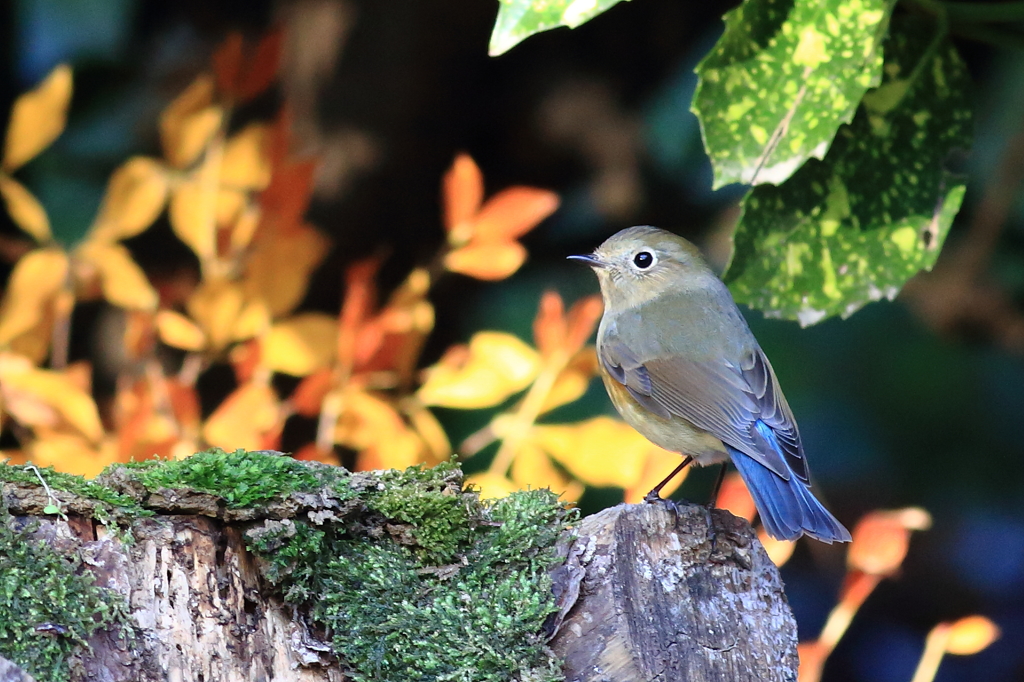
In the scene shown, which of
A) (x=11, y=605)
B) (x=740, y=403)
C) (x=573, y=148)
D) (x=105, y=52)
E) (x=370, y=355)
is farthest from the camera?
(x=573, y=148)

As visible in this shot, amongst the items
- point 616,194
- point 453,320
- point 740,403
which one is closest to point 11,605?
point 740,403

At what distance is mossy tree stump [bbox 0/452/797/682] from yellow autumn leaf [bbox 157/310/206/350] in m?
1.06

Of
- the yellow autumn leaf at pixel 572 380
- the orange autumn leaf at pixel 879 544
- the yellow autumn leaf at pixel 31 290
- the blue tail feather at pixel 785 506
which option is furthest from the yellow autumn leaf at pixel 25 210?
the orange autumn leaf at pixel 879 544

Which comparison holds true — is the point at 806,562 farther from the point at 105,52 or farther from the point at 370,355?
the point at 105,52

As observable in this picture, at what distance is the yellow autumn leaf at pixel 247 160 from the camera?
267 cm

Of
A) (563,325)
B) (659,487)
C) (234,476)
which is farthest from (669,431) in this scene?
(234,476)

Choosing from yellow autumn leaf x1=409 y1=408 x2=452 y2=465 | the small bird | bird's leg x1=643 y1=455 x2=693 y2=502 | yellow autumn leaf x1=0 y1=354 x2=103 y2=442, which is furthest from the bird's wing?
yellow autumn leaf x1=0 y1=354 x2=103 y2=442

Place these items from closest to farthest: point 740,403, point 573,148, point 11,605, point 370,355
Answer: point 11,605 → point 740,403 → point 370,355 → point 573,148

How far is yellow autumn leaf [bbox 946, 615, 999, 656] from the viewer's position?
8.85 feet

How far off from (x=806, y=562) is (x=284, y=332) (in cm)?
156

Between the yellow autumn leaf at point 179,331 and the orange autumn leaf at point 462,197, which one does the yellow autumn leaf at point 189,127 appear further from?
the orange autumn leaf at point 462,197

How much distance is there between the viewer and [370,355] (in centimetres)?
257

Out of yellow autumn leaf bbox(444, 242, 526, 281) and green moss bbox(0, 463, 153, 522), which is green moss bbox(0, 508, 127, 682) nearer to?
green moss bbox(0, 463, 153, 522)

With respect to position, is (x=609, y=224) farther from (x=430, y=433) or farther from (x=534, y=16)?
(x=534, y=16)
